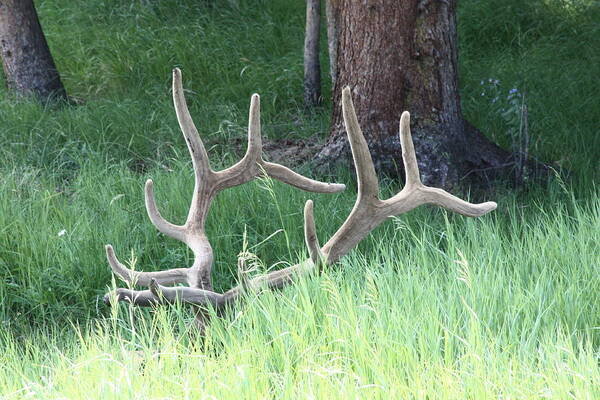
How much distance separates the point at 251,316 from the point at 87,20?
6938 millimetres

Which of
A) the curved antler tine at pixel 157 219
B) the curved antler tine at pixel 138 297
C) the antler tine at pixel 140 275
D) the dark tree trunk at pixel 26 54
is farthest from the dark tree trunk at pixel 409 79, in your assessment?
the dark tree trunk at pixel 26 54

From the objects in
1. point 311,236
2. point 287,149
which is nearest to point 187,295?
point 311,236

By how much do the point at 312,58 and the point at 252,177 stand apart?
3935mm

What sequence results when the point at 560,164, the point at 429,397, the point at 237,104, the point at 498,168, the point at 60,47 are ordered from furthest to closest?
the point at 60,47, the point at 237,104, the point at 560,164, the point at 498,168, the point at 429,397

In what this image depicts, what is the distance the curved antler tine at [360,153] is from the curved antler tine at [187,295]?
0.73 metres

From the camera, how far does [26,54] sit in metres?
7.77

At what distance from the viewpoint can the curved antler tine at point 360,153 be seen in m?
3.19

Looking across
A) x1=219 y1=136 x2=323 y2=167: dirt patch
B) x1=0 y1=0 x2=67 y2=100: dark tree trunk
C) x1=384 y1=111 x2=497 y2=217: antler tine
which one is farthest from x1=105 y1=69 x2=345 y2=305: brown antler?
x1=0 y1=0 x2=67 y2=100: dark tree trunk

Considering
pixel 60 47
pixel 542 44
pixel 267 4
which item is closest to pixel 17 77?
pixel 60 47

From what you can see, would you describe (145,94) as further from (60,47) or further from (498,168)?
(498,168)

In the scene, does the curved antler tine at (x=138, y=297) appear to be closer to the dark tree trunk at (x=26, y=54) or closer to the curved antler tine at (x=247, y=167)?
the curved antler tine at (x=247, y=167)

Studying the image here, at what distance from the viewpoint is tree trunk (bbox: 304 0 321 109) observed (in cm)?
752

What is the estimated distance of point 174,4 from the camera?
370 inches

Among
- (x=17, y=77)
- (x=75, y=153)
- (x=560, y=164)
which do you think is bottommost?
(x=560, y=164)
